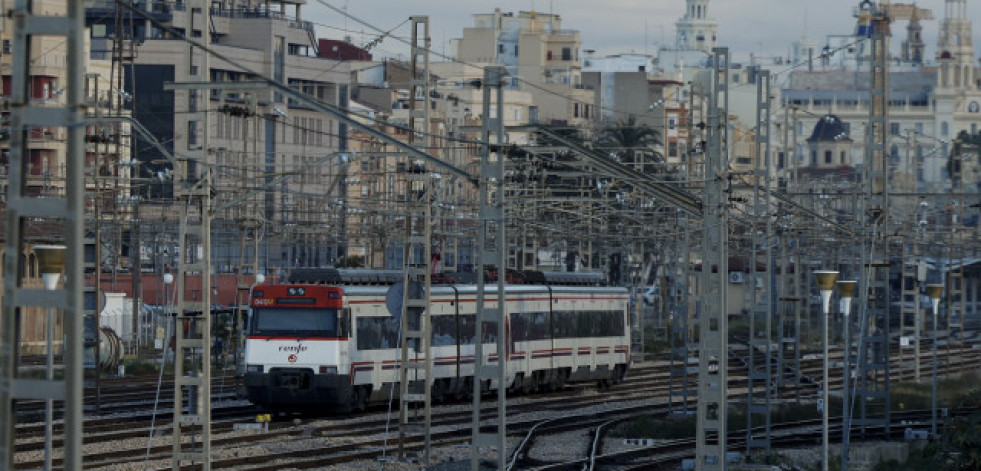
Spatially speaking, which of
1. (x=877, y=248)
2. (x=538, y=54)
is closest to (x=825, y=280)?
(x=877, y=248)

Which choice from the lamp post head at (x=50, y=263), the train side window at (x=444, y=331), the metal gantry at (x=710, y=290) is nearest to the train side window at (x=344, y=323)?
the train side window at (x=444, y=331)

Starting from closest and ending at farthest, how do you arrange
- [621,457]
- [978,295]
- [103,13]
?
[621,457]
[103,13]
[978,295]

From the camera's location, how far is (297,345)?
127ft

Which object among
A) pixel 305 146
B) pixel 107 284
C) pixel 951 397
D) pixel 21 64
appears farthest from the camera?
pixel 305 146

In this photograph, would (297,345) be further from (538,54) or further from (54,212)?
(538,54)

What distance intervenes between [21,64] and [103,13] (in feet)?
296

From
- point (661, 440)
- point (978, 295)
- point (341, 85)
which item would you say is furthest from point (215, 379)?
point (978, 295)

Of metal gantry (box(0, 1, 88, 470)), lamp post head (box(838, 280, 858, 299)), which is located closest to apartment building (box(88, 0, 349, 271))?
lamp post head (box(838, 280, 858, 299))

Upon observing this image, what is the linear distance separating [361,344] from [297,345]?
59.2 inches

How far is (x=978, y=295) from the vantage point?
12444 centimetres

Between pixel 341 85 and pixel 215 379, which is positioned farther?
pixel 341 85

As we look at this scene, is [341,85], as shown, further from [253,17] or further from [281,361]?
[281,361]

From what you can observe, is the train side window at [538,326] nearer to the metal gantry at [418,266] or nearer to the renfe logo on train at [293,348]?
the renfe logo on train at [293,348]

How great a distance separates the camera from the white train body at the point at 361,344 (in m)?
38.7
